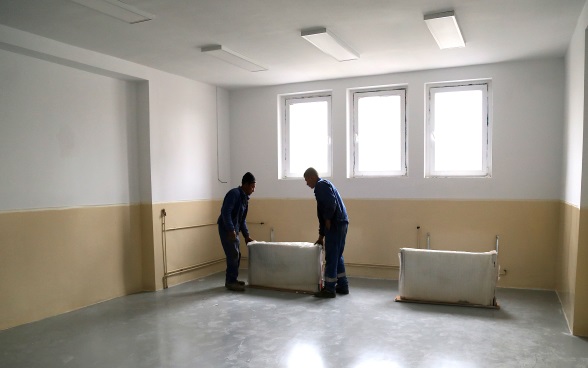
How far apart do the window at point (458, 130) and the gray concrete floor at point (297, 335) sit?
5.70ft

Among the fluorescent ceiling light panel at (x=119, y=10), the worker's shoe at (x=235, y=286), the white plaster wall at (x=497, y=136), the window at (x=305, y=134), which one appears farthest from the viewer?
the window at (x=305, y=134)

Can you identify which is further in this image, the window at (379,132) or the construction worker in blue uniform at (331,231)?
the window at (379,132)

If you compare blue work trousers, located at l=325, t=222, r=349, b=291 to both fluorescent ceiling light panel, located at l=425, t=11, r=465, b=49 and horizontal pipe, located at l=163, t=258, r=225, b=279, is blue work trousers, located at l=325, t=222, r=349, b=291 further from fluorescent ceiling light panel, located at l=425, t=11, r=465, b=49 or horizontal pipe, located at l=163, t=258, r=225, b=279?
fluorescent ceiling light panel, located at l=425, t=11, r=465, b=49

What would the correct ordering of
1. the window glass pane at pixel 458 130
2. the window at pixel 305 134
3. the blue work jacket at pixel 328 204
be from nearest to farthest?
1. the blue work jacket at pixel 328 204
2. the window glass pane at pixel 458 130
3. the window at pixel 305 134

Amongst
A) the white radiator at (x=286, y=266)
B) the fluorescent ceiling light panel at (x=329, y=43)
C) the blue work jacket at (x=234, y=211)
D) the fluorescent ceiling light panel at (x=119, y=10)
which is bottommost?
the white radiator at (x=286, y=266)

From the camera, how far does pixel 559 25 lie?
13.1 ft

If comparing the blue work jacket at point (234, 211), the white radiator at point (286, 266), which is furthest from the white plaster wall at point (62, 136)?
the white radiator at point (286, 266)

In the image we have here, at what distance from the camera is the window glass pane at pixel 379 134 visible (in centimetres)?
607

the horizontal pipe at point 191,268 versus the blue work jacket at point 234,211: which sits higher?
the blue work jacket at point 234,211

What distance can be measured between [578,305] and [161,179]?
4.76m

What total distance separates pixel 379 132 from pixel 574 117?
8.30ft

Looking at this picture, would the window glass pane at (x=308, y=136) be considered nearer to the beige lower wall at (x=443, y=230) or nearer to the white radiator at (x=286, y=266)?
the beige lower wall at (x=443, y=230)

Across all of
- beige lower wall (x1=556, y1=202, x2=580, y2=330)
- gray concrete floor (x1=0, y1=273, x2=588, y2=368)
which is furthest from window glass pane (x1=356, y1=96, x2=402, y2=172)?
beige lower wall (x1=556, y1=202, x2=580, y2=330)

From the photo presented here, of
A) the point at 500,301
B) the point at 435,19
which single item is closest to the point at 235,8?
the point at 435,19
